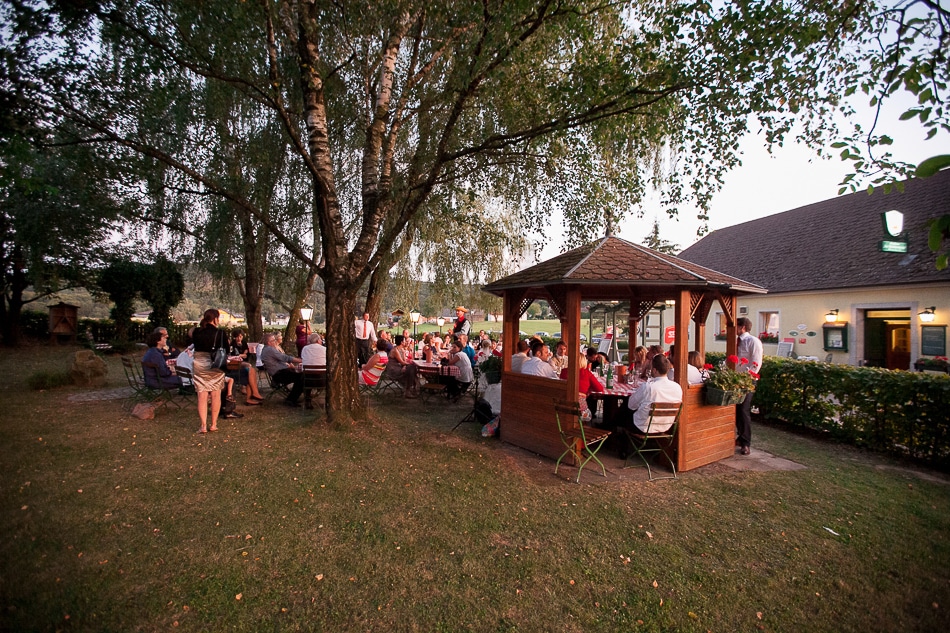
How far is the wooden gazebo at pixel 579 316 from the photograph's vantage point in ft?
18.7

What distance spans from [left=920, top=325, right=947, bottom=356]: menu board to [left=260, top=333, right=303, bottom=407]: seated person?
1526 cm

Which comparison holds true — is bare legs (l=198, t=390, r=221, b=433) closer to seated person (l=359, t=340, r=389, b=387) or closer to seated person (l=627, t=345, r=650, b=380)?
seated person (l=359, t=340, r=389, b=387)

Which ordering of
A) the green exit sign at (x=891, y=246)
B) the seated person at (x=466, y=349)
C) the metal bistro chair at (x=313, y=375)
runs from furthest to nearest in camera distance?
the green exit sign at (x=891, y=246) → the seated person at (x=466, y=349) → the metal bistro chair at (x=313, y=375)

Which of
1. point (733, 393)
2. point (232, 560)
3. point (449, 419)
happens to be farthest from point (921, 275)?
point (232, 560)

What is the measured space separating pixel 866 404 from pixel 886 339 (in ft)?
37.0

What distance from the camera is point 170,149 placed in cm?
909

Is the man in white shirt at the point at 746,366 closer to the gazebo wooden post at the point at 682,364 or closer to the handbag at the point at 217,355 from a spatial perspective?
the gazebo wooden post at the point at 682,364

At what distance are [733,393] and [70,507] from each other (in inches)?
279

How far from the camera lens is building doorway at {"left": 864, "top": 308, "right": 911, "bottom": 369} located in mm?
14000

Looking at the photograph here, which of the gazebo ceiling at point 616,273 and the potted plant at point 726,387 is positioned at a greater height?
the gazebo ceiling at point 616,273

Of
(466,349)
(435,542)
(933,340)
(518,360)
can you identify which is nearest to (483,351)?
(466,349)

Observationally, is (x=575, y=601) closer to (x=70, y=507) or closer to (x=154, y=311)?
(x=70, y=507)

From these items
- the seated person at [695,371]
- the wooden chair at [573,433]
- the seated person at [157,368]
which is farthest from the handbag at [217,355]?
the seated person at [695,371]

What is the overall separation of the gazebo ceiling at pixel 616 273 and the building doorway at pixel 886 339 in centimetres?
1060
